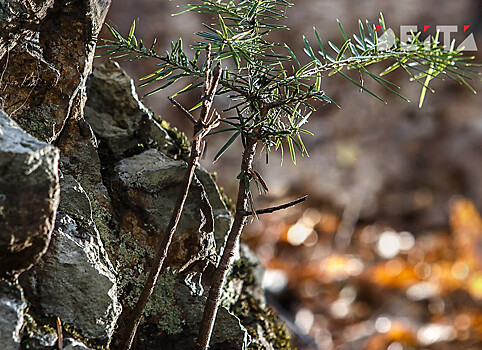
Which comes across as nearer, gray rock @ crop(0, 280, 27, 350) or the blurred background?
gray rock @ crop(0, 280, 27, 350)

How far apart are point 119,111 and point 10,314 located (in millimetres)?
598

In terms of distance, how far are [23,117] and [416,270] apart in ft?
12.5

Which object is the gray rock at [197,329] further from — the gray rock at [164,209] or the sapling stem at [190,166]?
the sapling stem at [190,166]

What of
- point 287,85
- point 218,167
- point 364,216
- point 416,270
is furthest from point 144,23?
point 287,85

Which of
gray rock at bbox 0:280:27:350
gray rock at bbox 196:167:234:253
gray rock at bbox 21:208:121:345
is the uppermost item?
gray rock at bbox 196:167:234:253

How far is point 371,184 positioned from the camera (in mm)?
4766

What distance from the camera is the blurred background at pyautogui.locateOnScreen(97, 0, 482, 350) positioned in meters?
3.83

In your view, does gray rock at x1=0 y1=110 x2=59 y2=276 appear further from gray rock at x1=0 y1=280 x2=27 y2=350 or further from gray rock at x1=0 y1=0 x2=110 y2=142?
gray rock at x1=0 y1=0 x2=110 y2=142

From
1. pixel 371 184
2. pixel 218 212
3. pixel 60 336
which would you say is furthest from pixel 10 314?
pixel 371 184

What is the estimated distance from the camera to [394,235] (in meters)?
4.66

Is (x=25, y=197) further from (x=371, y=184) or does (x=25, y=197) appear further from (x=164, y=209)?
(x=371, y=184)

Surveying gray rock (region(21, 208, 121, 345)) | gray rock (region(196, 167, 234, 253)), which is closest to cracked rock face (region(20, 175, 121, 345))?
gray rock (region(21, 208, 121, 345))

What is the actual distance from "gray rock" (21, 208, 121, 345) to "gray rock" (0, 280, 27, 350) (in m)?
0.08

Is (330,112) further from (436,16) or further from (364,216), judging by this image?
(436,16)
